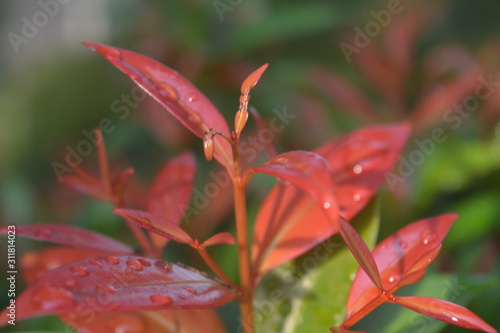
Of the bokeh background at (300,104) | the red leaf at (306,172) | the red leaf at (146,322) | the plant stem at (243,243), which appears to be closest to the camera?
the red leaf at (306,172)

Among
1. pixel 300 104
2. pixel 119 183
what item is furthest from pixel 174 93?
pixel 300 104

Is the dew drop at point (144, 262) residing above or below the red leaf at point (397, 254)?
above

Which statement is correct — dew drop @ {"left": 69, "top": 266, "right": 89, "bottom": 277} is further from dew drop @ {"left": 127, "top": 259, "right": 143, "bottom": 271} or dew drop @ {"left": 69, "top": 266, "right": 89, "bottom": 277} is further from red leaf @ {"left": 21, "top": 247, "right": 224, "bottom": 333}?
red leaf @ {"left": 21, "top": 247, "right": 224, "bottom": 333}

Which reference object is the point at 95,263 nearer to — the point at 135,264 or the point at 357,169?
the point at 135,264

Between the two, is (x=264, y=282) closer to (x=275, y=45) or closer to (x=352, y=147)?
(x=352, y=147)

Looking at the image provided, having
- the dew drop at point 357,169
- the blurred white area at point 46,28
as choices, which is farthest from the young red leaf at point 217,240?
the blurred white area at point 46,28

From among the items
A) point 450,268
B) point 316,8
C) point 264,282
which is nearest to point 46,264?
point 264,282

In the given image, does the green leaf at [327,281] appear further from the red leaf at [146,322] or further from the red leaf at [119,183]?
the red leaf at [119,183]
